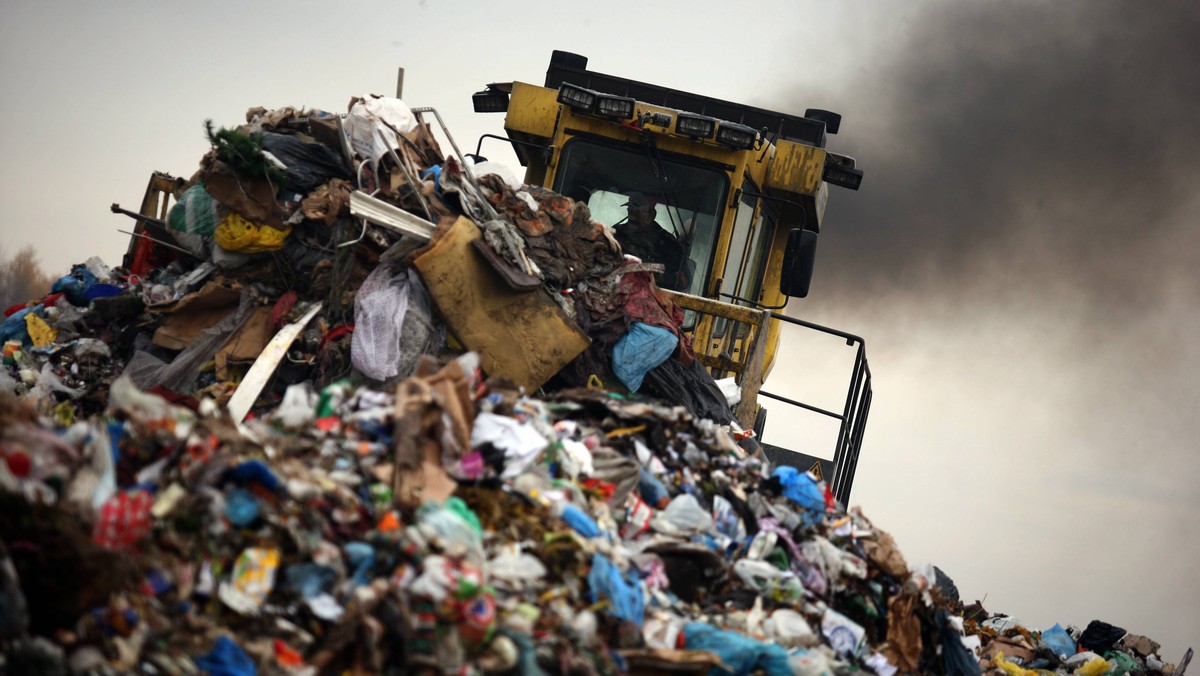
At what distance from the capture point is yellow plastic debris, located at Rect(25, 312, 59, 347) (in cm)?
671

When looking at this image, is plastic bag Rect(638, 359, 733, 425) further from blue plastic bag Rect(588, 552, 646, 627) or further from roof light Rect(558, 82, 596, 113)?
blue plastic bag Rect(588, 552, 646, 627)

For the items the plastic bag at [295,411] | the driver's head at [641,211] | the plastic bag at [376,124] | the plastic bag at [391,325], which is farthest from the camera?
the driver's head at [641,211]

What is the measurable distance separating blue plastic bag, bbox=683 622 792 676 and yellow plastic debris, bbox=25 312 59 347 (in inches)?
179

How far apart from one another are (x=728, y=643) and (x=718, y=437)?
1.60 m

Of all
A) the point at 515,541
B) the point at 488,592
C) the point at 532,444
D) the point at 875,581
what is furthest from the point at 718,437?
the point at 488,592

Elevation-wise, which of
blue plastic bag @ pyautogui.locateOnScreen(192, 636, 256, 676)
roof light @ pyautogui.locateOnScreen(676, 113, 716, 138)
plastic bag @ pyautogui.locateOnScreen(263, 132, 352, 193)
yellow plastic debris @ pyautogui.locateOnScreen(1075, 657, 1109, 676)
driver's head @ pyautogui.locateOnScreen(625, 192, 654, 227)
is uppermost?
roof light @ pyautogui.locateOnScreen(676, 113, 716, 138)

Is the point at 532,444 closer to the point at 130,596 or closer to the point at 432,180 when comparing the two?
the point at 130,596

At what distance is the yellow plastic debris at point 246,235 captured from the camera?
6.05 meters

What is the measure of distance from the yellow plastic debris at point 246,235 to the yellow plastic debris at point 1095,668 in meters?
5.40

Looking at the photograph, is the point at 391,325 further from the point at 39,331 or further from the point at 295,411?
the point at 39,331

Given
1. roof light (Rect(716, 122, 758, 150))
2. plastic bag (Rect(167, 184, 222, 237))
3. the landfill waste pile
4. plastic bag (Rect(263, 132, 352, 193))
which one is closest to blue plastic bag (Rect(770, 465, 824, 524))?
the landfill waste pile

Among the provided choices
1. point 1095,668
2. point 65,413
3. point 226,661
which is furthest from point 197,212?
point 1095,668

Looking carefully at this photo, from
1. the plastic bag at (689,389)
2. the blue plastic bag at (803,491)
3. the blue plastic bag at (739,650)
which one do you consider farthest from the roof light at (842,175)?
the blue plastic bag at (739,650)

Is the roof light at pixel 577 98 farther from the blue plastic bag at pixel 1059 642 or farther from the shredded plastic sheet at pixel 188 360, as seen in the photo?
the blue plastic bag at pixel 1059 642
